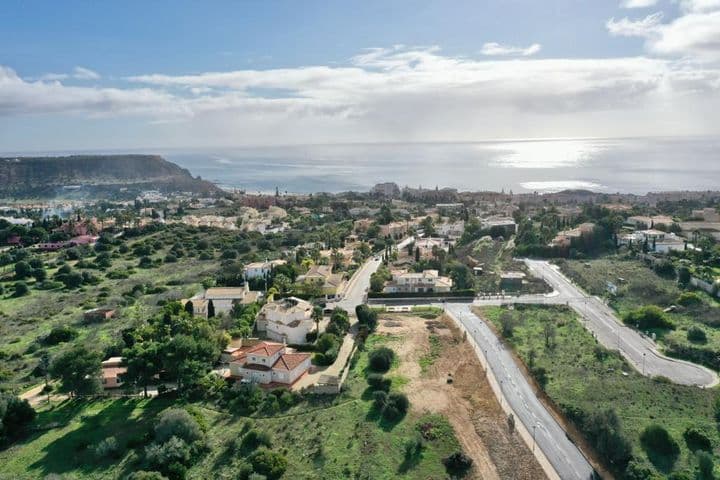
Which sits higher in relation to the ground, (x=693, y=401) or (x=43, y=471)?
(x=693, y=401)

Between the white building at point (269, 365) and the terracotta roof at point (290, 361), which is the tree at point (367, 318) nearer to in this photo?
the terracotta roof at point (290, 361)

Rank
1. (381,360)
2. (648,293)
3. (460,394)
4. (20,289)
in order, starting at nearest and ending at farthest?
1. (460,394)
2. (381,360)
3. (648,293)
4. (20,289)

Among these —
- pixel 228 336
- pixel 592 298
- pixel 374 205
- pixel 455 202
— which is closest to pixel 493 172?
pixel 455 202

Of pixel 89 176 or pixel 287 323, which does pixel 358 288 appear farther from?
pixel 89 176

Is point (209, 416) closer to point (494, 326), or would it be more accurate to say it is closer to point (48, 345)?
point (48, 345)

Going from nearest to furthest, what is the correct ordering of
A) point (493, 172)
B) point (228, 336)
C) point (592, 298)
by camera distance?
point (228, 336)
point (592, 298)
point (493, 172)

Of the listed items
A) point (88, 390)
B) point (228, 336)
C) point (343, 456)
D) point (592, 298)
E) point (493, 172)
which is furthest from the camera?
point (493, 172)

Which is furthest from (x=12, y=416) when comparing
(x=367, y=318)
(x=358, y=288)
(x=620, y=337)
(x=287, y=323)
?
(x=620, y=337)
